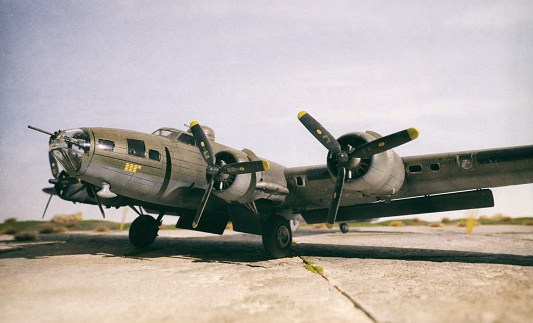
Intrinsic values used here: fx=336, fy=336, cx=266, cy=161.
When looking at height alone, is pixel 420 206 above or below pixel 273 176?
below

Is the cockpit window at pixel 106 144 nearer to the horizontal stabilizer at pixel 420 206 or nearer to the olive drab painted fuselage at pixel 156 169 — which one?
the olive drab painted fuselage at pixel 156 169

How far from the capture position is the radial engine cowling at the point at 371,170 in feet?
30.3

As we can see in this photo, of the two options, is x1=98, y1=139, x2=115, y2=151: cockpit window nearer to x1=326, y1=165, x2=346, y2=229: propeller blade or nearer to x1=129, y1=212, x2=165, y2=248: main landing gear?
x1=129, y1=212, x2=165, y2=248: main landing gear

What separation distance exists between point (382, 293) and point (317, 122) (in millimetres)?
5759

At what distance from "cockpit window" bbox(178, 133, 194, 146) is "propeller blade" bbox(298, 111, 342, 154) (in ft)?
12.6

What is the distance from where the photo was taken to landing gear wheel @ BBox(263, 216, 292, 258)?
35.0ft

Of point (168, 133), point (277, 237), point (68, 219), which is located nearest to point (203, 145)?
point (168, 133)

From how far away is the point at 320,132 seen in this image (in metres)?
9.77

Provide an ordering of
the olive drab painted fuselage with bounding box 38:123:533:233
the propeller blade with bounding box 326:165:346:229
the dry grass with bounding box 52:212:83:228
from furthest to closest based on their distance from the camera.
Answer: the dry grass with bounding box 52:212:83:228 → the propeller blade with bounding box 326:165:346:229 → the olive drab painted fuselage with bounding box 38:123:533:233

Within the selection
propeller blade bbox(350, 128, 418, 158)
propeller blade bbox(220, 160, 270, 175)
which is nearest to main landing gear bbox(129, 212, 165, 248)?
propeller blade bbox(220, 160, 270, 175)

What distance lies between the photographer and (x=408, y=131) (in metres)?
8.38

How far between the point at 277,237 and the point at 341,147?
3592 millimetres

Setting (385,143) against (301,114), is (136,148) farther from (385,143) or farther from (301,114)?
(385,143)

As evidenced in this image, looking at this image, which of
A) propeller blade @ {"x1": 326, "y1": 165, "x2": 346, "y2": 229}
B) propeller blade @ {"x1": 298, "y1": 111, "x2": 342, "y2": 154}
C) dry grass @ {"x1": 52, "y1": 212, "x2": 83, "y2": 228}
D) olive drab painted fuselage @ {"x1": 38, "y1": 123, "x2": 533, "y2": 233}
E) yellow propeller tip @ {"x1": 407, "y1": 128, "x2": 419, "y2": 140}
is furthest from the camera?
dry grass @ {"x1": 52, "y1": 212, "x2": 83, "y2": 228}
